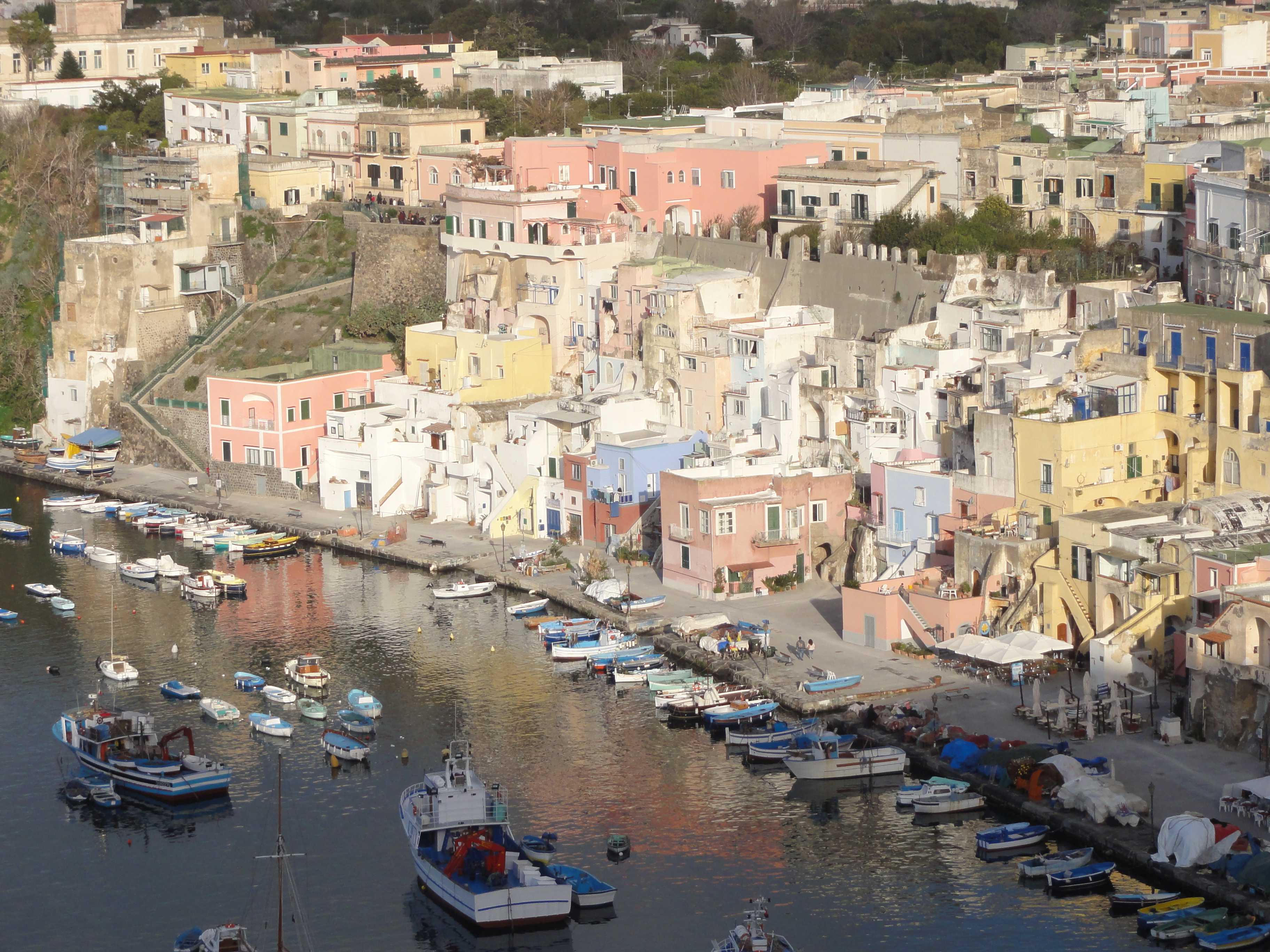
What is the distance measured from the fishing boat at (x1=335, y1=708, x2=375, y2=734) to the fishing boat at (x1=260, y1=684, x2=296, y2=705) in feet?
3.46

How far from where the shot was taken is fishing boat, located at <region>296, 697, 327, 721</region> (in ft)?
126

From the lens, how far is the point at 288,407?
173 feet

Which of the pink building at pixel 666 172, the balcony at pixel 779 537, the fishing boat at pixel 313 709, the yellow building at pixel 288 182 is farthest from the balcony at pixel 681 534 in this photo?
the yellow building at pixel 288 182

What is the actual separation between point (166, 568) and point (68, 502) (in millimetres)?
7230

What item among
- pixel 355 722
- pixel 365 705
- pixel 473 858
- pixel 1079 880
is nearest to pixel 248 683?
pixel 365 705

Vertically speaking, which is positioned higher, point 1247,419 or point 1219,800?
point 1247,419

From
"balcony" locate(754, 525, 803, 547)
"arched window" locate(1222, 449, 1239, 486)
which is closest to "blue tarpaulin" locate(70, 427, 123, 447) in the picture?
"balcony" locate(754, 525, 803, 547)

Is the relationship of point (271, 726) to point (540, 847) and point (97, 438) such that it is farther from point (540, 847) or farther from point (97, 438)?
point (97, 438)

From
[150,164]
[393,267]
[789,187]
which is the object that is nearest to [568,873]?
[789,187]

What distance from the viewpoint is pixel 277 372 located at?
54969 millimetres

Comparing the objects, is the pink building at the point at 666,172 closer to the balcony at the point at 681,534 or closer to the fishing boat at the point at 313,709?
the balcony at the point at 681,534

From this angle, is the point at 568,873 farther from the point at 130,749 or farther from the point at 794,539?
the point at 794,539

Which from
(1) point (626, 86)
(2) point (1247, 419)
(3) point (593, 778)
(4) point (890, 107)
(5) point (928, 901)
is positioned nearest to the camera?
(5) point (928, 901)

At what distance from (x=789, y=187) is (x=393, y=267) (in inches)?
428
